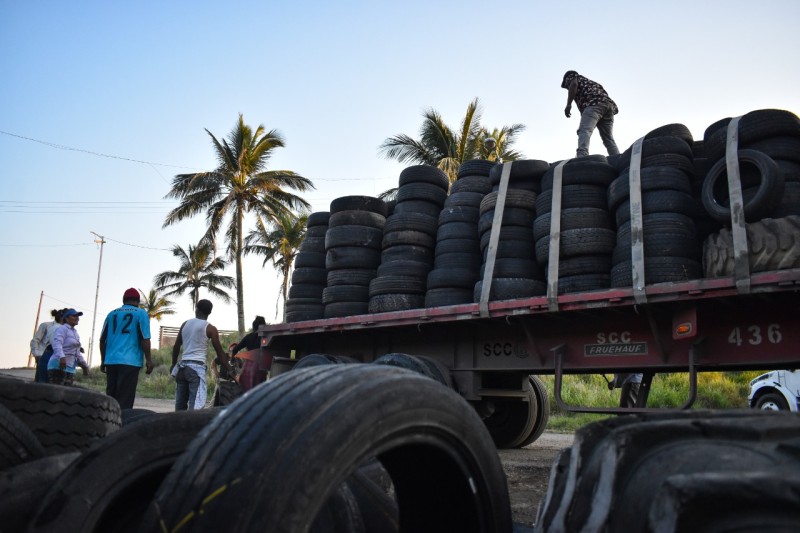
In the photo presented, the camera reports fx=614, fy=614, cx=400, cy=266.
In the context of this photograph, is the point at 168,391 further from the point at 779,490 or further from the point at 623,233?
the point at 779,490

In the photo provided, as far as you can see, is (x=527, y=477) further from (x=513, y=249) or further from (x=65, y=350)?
(x=65, y=350)

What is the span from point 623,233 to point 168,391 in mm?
22787

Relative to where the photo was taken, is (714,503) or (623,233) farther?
(623,233)

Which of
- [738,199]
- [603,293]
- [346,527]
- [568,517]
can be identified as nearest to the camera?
[568,517]

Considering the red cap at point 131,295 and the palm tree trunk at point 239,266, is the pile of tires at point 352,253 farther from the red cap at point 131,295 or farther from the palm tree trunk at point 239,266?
the palm tree trunk at point 239,266

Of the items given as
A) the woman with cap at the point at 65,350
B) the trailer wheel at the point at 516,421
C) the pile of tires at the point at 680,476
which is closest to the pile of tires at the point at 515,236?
the trailer wheel at the point at 516,421

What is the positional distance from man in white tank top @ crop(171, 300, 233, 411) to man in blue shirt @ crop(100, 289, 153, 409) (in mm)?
838

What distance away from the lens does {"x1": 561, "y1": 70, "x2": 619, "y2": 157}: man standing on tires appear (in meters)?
7.63

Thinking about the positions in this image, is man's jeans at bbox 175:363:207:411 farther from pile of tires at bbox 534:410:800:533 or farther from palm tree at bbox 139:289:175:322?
palm tree at bbox 139:289:175:322

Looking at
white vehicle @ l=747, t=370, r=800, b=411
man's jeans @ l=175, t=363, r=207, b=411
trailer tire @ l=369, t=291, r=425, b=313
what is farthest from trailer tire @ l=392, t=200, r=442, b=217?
white vehicle @ l=747, t=370, r=800, b=411

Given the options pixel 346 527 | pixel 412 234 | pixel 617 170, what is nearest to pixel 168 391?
pixel 412 234

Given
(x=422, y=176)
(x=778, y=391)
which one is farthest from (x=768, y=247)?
(x=778, y=391)

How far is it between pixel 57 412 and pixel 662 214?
14.3ft

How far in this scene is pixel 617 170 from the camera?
5734mm
